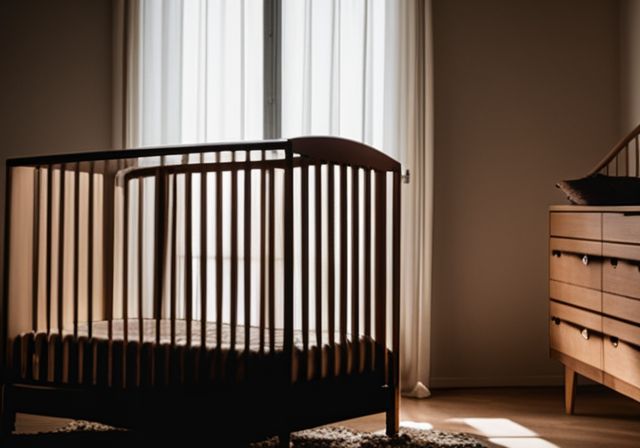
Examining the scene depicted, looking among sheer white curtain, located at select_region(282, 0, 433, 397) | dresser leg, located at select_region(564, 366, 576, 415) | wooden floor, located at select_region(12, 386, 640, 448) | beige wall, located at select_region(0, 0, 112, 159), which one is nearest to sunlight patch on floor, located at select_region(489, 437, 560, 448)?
wooden floor, located at select_region(12, 386, 640, 448)

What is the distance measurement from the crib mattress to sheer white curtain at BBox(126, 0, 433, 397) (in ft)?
3.37

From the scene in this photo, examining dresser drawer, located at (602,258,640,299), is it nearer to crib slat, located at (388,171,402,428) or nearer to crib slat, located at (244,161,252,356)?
crib slat, located at (388,171,402,428)

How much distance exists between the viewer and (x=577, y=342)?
2553 millimetres

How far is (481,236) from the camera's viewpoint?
3.28 m

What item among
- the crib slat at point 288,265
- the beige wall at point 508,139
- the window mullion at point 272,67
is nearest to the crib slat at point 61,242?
the crib slat at point 288,265

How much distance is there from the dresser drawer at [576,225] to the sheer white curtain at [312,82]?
605 millimetres

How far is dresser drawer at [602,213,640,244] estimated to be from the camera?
215cm

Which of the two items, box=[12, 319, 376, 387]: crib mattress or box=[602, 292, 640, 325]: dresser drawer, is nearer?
box=[12, 319, 376, 387]: crib mattress

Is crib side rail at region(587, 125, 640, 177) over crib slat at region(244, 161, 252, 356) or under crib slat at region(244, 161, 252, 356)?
over

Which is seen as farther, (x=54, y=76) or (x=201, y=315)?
(x=54, y=76)

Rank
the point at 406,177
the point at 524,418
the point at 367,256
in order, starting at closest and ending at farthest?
1. the point at 367,256
2. the point at 524,418
3. the point at 406,177

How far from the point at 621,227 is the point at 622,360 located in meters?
0.41

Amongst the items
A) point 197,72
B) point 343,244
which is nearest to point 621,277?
point 343,244

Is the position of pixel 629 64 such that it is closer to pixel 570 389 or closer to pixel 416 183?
pixel 416 183
